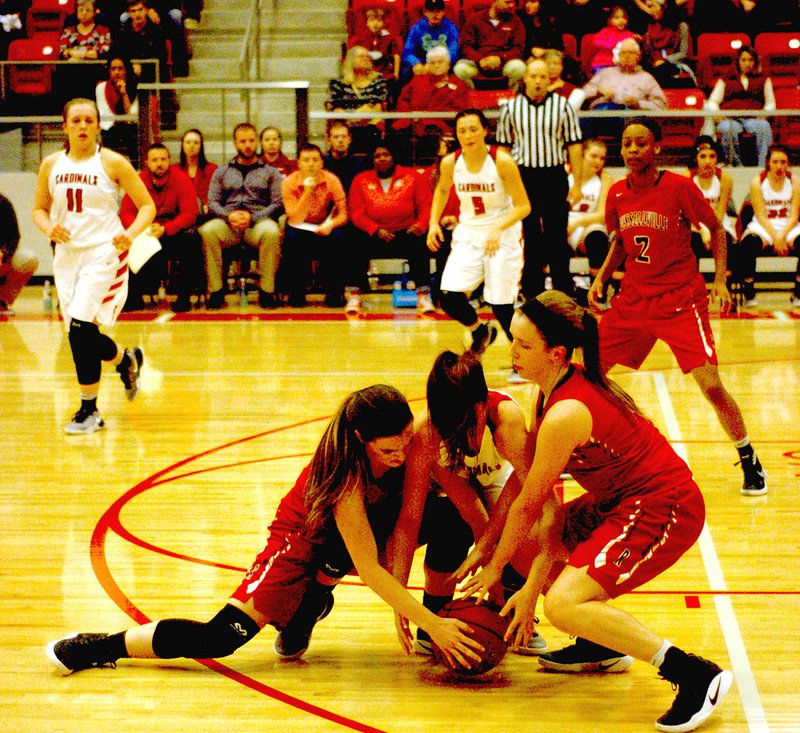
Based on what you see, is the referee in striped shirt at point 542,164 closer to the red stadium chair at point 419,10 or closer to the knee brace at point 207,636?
the red stadium chair at point 419,10

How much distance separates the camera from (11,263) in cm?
1150

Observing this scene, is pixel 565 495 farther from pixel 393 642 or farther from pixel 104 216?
pixel 104 216

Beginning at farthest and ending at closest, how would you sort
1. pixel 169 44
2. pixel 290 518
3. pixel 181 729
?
pixel 169 44 < pixel 290 518 < pixel 181 729

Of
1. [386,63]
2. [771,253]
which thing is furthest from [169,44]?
[771,253]

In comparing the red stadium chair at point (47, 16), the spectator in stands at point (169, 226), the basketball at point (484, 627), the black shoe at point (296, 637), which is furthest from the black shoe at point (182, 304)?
the basketball at point (484, 627)

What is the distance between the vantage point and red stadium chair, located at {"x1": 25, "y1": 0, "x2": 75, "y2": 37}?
15.0 metres

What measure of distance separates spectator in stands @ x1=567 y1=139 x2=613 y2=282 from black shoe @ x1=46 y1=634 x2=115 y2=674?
8407 millimetres

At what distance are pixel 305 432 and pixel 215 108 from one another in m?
7.93

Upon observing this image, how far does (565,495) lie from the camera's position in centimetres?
585

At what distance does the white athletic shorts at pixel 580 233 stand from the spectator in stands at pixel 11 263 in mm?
5052

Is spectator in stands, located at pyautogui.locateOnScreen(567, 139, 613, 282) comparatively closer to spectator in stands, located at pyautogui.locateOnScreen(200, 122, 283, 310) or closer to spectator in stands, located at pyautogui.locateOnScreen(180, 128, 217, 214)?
spectator in stands, located at pyautogui.locateOnScreen(200, 122, 283, 310)

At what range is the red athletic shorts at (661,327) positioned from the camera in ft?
18.5

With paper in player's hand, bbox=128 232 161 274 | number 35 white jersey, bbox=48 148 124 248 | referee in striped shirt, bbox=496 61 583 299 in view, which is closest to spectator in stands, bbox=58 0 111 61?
paper in player's hand, bbox=128 232 161 274

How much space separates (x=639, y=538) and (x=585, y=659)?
49cm
